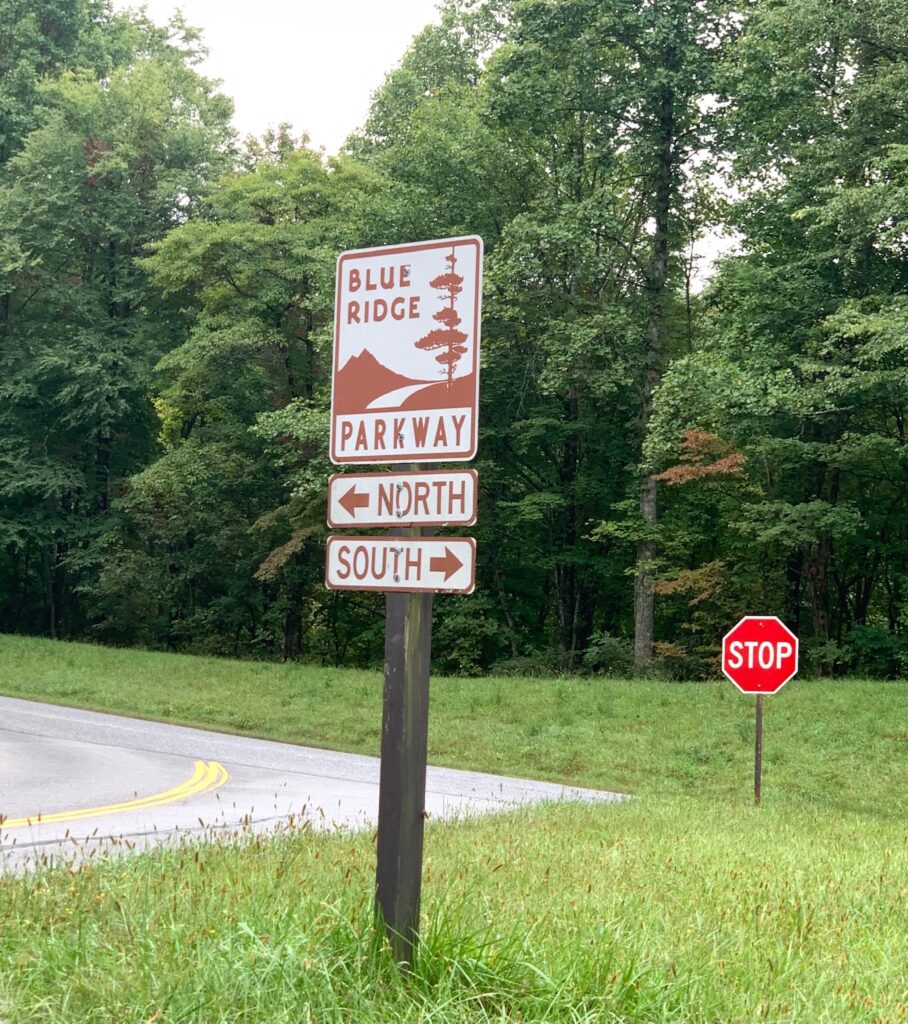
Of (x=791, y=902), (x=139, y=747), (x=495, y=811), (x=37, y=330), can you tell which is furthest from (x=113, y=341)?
(x=791, y=902)

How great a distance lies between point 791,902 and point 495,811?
4.81 meters

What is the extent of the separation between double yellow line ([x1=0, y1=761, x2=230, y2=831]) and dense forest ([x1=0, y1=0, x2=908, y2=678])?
46.0 ft

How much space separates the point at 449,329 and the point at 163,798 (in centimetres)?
859

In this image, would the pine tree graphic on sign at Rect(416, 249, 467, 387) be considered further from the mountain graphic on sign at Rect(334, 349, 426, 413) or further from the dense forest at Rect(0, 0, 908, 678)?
the dense forest at Rect(0, 0, 908, 678)

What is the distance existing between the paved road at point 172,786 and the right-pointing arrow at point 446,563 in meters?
3.96

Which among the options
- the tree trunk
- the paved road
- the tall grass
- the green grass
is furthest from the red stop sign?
the tree trunk

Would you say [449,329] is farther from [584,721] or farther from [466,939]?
[584,721]

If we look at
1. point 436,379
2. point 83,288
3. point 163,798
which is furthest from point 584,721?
point 83,288

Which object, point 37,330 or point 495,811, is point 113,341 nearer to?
point 37,330

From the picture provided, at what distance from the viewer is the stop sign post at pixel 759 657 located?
13180mm

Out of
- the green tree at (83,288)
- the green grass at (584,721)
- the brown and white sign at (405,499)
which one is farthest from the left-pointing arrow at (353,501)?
the green tree at (83,288)

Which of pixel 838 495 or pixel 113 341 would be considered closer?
pixel 838 495

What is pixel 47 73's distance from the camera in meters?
41.9

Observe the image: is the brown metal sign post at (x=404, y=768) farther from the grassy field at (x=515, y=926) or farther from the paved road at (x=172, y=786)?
the paved road at (x=172, y=786)
